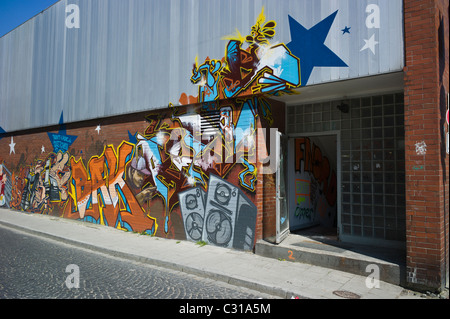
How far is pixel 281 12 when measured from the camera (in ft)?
24.2

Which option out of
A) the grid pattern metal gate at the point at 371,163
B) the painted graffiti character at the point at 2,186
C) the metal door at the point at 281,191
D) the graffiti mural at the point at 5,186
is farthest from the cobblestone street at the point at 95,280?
the painted graffiti character at the point at 2,186

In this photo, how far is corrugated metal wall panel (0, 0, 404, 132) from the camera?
6394 mm

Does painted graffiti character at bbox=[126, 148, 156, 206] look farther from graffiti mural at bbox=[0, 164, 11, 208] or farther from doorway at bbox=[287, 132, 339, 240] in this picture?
graffiti mural at bbox=[0, 164, 11, 208]

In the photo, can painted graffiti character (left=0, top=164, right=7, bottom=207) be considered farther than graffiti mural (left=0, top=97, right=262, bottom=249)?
Yes

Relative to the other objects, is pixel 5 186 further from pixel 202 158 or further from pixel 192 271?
pixel 192 271

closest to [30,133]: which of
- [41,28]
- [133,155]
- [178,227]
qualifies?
[41,28]

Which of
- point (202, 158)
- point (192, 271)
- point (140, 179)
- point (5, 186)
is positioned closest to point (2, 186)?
point (5, 186)

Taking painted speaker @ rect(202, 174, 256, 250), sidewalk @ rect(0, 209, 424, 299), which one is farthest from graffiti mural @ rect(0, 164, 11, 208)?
painted speaker @ rect(202, 174, 256, 250)

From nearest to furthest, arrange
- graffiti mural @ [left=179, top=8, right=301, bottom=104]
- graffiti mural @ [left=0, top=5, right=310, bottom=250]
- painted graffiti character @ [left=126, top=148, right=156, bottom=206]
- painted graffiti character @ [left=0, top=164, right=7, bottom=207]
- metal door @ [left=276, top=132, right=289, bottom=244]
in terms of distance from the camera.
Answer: graffiti mural @ [left=179, top=8, right=301, bottom=104] < metal door @ [left=276, top=132, right=289, bottom=244] < graffiti mural @ [left=0, top=5, right=310, bottom=250] < painted graffiti character @ [left=126, top=148, right=156, bottom=206] < painted graffiti character @ [left=0, top=164, right=7, bottom=207]

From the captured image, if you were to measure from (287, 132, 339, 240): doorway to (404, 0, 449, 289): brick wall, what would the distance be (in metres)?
2.79

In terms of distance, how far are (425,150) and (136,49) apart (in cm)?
826

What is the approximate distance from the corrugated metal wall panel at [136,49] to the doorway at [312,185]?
2.81m

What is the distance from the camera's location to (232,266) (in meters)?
6.71
